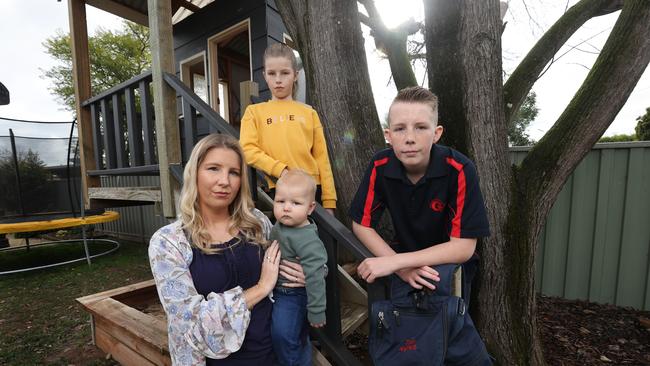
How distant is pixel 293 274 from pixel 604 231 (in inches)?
141

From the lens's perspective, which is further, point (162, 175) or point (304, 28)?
point (162, 175)

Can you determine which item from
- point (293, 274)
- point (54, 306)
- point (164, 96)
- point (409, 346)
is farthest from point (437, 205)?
point (54, 306)

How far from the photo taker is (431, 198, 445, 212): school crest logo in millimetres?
1317

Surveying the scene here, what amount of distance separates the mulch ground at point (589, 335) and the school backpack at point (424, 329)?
1.22 meters

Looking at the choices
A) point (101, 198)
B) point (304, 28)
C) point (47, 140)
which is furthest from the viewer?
point (47, 140)

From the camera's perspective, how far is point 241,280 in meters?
1.19

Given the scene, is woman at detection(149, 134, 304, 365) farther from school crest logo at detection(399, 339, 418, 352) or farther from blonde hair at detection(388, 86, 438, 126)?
blonde hair at detection(388, 86, 438, 126)

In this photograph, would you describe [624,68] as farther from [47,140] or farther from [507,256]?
[47,140]

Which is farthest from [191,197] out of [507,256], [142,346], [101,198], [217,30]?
[217,30]

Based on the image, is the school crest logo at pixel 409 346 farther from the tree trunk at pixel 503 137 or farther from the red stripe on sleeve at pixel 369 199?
the tree trunk at pixel 503 137

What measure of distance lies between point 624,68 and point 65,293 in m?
5.51

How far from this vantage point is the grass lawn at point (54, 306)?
2.39 meters

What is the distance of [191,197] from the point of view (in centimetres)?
119

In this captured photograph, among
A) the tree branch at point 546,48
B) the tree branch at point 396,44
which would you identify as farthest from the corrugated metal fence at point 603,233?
the tree branch at point 396,44
